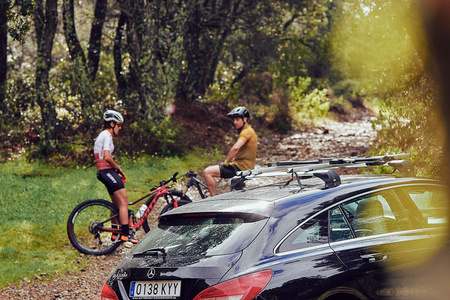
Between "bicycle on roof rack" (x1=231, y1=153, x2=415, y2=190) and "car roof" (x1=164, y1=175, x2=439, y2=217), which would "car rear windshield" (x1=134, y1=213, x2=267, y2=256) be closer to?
"car roof" (x1=164, y1=175, x2=439, y2=217)

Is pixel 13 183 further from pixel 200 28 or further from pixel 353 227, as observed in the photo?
pixel 200 28

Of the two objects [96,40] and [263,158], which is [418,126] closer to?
[263,158]

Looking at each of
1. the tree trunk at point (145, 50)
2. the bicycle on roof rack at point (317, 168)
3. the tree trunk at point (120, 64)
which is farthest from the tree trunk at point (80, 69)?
the bicycle on roof rack at point (317, 168)

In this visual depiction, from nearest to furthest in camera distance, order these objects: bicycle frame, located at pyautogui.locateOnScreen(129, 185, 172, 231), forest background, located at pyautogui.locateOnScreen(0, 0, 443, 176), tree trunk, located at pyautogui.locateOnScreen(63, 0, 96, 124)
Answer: bicycle frame, located at pyautogui.locateOnScreen(129, 185, 172, 231)
forest background, located at pyautogui.locateOnScreen(0, 0, 443, 176)
tree trunk, located at pyautogui.locateOnScreen(63, 0, 96, 124)

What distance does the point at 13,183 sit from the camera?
1209 cm

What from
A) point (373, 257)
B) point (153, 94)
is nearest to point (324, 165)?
point (373, 257)

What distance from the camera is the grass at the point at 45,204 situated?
26.6ft

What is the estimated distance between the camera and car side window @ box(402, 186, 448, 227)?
491cm

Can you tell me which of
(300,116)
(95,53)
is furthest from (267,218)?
(300,116)

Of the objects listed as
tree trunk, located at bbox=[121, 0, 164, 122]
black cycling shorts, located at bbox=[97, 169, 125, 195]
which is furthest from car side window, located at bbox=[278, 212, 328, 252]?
tree trunk, located at bbox=[121, 0, 164, 122]

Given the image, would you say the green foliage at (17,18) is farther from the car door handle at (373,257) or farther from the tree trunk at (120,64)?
the car door handle at (373,257)

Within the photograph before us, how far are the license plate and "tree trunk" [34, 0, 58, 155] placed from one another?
12.3 m

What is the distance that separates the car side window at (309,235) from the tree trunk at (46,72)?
12.7m

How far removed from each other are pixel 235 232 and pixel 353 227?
0.98 meters
